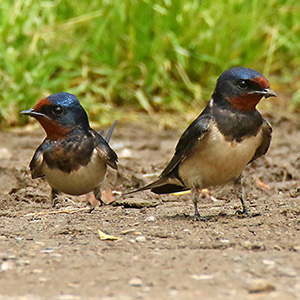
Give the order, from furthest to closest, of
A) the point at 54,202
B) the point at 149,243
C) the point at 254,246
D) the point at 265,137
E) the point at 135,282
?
the point at 54,202 → the point at 265,137 → the point at 149,243 → the point at 254,246 → the point at 135,282

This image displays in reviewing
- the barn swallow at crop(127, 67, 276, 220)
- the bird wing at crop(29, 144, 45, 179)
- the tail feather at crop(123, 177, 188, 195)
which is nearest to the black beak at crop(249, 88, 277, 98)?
the barn swallow at crop(127, 67, 276, 220)

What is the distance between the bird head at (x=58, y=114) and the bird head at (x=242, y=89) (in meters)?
1.32

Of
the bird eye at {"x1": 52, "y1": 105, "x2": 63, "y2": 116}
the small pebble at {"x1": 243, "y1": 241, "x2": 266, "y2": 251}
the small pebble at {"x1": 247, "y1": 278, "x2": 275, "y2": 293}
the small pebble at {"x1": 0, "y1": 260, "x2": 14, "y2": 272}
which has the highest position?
the bird eye at {"x1": 52, "y1": 105, "x2": 63, "y2": 116}

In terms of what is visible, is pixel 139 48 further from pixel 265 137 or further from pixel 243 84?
pixel 243 84

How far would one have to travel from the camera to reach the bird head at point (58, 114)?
5.23 metres

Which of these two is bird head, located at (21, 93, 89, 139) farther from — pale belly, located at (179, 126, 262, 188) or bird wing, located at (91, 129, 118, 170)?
pale belly, located at (179, 126, 262, 188)

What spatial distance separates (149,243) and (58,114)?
1.73 metres

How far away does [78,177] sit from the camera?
5.41 metres

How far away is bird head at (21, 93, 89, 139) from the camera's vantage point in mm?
5230

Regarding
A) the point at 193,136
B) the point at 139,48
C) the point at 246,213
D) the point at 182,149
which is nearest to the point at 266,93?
the point at 193,136

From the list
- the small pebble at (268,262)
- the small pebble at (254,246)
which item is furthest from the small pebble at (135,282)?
the small pebble at (254,246)

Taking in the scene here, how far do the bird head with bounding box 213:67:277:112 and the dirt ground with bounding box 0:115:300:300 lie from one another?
75cm

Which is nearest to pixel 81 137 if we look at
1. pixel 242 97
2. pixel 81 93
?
pixel 242 97

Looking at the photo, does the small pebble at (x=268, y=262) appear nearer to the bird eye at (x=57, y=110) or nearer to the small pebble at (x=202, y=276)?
the small pebble at (x=202, y=276)
